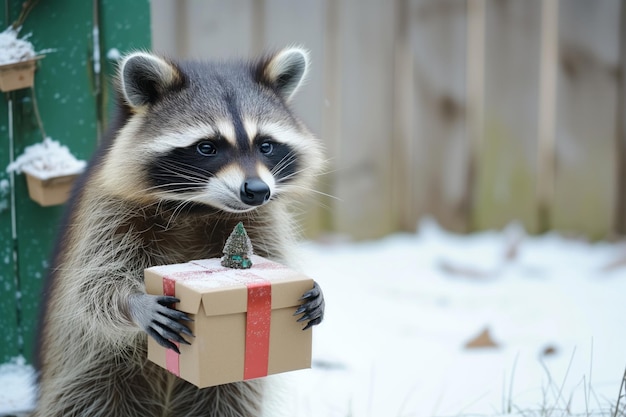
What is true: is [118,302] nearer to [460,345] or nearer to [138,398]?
[138,398]

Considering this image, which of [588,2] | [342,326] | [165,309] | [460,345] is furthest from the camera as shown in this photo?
[588,2]

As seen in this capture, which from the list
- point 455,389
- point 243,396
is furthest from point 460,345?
point 243,396

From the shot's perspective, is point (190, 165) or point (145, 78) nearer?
point (190, 165)

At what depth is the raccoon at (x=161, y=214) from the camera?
2.84 metres

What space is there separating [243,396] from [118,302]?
0.70 meters

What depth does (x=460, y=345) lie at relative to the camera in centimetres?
454

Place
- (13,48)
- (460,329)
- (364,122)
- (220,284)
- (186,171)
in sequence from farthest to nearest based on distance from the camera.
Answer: (364,122) < (460,329) < (13,48) < (186,171) < (220,284)

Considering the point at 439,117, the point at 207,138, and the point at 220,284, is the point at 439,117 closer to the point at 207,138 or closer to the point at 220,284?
the point at 207,138

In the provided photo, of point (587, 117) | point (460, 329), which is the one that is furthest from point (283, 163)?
point (587, 117)

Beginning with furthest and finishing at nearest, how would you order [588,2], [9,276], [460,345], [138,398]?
[588,2]
[460,345]
[9,276]
[138,398]

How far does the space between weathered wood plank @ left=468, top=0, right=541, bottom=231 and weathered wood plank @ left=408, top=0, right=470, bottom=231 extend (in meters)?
0.13

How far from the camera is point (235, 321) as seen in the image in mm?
2549

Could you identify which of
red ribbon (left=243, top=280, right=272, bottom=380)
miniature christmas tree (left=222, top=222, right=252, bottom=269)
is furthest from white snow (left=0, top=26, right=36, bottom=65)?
red ribbon (left=243, top=280, right=272, bottom=380)

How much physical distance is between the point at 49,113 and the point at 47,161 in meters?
0.22
